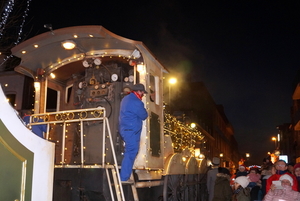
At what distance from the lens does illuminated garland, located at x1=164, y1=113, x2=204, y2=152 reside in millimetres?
8766

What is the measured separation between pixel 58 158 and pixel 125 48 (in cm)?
303

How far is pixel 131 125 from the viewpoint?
5.76 m

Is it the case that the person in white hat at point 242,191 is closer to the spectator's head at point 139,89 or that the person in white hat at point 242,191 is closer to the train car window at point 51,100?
the spectator's head at point 139,89

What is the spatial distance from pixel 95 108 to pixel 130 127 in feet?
2.35

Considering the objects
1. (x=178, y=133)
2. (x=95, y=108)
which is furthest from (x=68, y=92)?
(x=178, y=133)

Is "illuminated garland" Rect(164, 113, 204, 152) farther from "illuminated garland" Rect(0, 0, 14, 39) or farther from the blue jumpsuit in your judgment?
"illuminated garland" Rect(0, 0, 14, 39)

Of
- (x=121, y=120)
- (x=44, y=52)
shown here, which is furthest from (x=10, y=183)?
(x=44, y=52)

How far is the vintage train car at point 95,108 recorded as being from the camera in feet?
18.2

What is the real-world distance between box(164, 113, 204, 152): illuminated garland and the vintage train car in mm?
140

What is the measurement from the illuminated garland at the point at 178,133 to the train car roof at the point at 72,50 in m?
1.78

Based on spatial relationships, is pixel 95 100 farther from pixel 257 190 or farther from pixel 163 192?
pixel 257 190

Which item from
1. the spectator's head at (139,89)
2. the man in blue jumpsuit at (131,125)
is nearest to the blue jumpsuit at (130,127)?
the man in blue jumpsuit at (131,125)

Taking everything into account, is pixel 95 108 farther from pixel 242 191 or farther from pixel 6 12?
pixel 6 12

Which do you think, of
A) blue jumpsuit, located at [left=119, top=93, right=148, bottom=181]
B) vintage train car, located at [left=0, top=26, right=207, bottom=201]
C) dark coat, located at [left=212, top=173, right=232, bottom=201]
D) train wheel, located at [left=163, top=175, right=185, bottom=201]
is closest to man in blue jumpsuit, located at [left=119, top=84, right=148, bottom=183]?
blue jumpsuit, located at [left=119, top=93, right=148, bottom=181]
